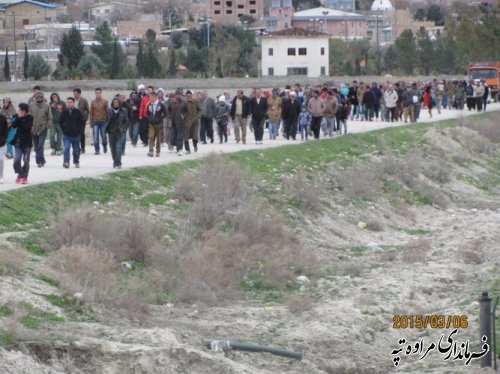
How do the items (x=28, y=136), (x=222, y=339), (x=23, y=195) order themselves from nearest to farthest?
(x=222, y=339) → (x=23, y=195) → (x=28, y=136)

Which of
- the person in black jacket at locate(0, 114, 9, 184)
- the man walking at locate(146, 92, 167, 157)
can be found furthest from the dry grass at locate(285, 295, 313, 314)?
the man walking at locate(146, 92, 167, 157)

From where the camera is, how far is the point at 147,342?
54.4 ft

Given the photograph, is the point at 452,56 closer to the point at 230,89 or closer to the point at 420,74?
the point at 420,74

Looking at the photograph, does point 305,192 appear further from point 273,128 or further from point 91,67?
point 91,67

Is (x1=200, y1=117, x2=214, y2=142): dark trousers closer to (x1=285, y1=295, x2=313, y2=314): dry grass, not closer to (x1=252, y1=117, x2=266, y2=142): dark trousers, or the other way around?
(x1=252, y1=117, x2=266, y2=142): dark trousers

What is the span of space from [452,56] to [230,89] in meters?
29.6

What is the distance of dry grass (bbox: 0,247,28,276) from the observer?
18.4 metres

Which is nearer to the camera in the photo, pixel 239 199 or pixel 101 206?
pixel 101 206

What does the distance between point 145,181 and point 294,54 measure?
86.6m

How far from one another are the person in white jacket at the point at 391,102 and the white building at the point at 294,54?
59.2 m

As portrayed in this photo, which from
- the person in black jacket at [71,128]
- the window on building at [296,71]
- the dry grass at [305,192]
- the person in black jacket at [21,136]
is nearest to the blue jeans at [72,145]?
the person in black jacket at [71,128]

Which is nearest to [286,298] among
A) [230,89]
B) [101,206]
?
[101,206]

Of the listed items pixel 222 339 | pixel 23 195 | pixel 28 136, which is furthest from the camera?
pixel 28 136

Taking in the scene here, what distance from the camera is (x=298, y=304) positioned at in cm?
2041
